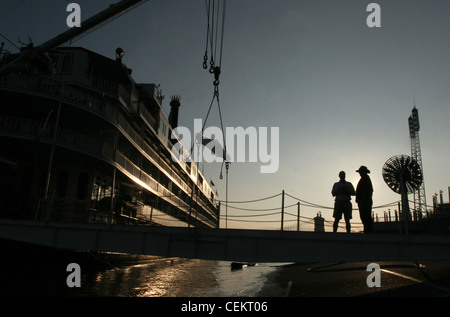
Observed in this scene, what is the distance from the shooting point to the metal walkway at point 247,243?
9.71 meters

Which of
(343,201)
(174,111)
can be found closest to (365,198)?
(343,201)

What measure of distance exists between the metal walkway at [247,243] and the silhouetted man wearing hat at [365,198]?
109cm

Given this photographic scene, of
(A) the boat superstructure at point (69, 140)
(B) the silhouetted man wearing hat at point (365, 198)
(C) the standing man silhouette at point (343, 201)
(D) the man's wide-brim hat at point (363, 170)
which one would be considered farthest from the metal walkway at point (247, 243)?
(A) the boat superstructure at point (69, 140)

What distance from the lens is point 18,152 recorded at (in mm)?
20656

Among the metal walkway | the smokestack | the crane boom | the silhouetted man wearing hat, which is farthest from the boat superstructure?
the smokestack

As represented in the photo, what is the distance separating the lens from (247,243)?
10500mm

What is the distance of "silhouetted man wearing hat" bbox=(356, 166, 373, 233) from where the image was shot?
35.6 feet

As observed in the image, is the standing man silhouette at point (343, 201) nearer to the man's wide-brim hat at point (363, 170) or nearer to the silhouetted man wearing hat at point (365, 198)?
the silhouetted man wearing hat at point (365, 198)

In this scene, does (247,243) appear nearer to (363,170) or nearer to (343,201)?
(343,201)

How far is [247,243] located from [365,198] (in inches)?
159
